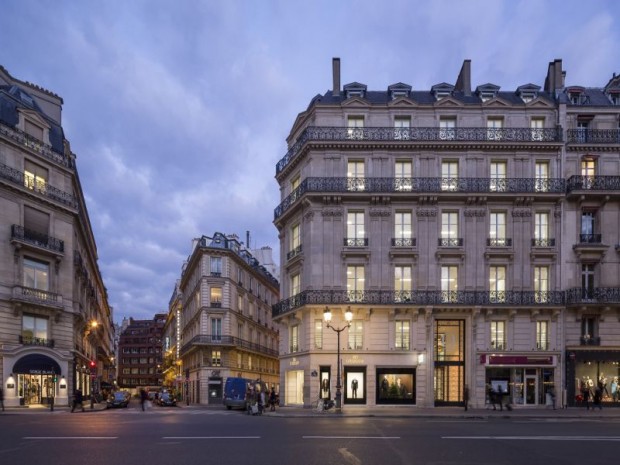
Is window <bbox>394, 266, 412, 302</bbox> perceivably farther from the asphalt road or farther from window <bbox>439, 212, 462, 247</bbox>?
the asphalt road

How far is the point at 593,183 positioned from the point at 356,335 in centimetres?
1890

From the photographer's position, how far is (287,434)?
17.8 m

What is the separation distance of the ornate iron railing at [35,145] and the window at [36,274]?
320 inches

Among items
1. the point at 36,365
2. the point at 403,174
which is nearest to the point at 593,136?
the point at 403,174

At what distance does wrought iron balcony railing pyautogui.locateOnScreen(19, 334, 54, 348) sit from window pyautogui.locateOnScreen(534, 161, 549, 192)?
36629mm

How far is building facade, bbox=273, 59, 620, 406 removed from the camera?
37.4 metres

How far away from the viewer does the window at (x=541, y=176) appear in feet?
126

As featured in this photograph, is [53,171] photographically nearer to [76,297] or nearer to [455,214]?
[76,297]

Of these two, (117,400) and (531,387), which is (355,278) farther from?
(117,400)

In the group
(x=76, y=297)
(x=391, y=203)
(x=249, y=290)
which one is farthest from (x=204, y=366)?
(x=391, y=203)

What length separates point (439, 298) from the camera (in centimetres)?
3744

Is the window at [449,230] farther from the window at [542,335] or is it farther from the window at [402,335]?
the window at [542,335]

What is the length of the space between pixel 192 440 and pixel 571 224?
103ft

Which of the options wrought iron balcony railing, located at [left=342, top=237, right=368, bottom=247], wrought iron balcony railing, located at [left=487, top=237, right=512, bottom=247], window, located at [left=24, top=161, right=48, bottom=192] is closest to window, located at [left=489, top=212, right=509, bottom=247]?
wrought iron balcony railing, located at [left=487, top=237, right=512, bottom=247]
